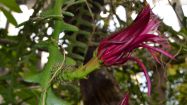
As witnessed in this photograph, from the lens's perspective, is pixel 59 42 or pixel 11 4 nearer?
pixel 59 42

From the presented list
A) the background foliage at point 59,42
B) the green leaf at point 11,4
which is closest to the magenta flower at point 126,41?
the background foliage at point 59,42

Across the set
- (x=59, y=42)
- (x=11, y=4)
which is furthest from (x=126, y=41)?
(x=11, y=4)

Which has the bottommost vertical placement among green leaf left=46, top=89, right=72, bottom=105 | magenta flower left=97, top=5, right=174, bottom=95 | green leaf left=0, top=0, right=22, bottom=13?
green leaf left=46, top=89, right=72, bottom=105

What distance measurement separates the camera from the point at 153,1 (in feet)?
2.11

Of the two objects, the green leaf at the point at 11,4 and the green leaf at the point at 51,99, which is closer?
the green leaf at the point at 51,99

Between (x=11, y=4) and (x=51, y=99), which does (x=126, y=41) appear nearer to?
(x=51, y=99)

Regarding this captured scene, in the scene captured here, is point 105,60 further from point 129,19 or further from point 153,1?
point 129,19

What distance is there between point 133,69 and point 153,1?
59cm

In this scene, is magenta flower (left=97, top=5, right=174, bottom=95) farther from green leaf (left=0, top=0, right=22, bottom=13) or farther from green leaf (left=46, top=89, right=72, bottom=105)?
green leaf (left=0, top=0, right=22, bottom=13)

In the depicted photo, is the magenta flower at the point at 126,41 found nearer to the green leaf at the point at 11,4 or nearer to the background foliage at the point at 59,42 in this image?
the background foliage at the point at 59,42

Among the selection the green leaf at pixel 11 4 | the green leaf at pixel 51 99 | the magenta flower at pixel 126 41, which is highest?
the green leaf at pixel 11 4

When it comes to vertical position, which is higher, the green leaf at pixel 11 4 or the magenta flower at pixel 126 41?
the green leaf at pixel 11 4

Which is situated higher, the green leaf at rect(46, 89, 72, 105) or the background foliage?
the background foliage

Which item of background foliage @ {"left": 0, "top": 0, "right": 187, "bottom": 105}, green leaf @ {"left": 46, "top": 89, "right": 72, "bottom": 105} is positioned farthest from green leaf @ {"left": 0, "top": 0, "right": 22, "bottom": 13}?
green leaf @ {"left": 46, "top": 89, "right": 72, "bottom": 105}
